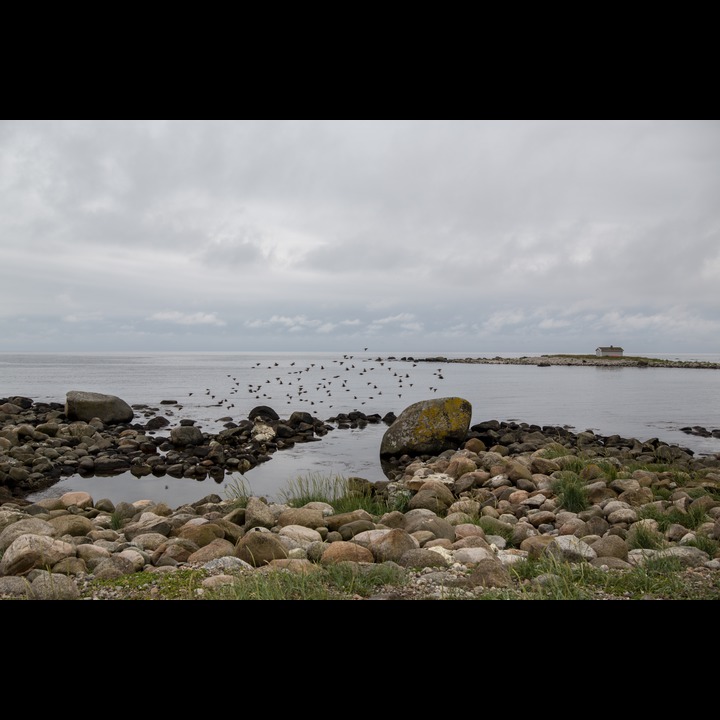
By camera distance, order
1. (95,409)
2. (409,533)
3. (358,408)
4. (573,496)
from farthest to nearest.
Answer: (358,408)
(95,409)
(573,496)
(409,533)

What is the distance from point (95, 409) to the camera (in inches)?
652

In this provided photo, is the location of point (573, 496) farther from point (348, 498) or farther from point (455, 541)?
point (348, 498)

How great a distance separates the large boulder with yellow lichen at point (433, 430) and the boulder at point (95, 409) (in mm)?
8991

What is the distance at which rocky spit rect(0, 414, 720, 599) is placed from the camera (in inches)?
158

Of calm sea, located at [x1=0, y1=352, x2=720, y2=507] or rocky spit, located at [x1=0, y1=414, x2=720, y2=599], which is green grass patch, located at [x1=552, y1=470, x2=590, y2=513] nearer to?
rocky spit, located at [x1=0, y1=414, x2=720, y2=599]

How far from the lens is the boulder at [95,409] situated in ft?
54.2

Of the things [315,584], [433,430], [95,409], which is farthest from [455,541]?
[95,409]

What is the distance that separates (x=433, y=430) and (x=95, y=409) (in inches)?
412

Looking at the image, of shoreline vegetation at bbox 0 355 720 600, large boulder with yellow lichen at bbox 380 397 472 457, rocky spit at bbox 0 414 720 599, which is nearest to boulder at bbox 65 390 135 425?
shoreline vegetation at bbox 0 355 720 600

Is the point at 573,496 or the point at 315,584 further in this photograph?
the point at 573,496

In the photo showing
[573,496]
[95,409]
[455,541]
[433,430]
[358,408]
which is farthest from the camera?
[358,408]
